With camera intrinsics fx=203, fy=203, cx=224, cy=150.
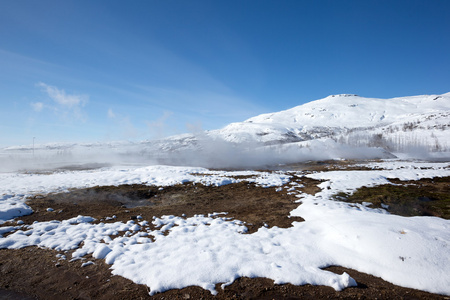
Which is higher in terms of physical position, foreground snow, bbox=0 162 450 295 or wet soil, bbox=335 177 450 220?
foreground snow, bbox=0 162 450 295

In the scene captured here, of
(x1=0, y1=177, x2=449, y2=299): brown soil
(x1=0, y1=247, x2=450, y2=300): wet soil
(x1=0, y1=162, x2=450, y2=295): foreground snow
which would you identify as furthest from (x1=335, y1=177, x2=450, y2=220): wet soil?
(x1=0, y1=247, x2=450, y2=300): wet soil

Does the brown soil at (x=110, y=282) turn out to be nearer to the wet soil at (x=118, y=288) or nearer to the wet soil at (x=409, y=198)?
the wet soil at (x=118, y=288)

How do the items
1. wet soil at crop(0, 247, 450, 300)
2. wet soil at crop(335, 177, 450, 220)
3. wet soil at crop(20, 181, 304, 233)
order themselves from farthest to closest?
wet soil at crop(335, 177, 450, 220) < wet soil at crop(20, 181, 304, 233) < wet soil at crop(0, 247, 450, 300)

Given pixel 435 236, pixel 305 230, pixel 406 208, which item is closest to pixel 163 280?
pixel 305 230

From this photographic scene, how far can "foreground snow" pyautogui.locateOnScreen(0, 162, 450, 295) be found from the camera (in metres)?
5.04

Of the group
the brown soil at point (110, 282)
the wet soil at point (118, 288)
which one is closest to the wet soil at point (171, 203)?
the brown soil at point (110, 282)

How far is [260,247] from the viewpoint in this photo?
21.7 ft

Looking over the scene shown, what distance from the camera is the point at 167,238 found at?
7449mm

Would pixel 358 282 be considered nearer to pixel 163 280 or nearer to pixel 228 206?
pixel 163 280

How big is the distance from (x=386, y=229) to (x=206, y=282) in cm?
608

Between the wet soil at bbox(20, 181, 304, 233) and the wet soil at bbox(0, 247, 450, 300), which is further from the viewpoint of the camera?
the wet soil at bbox(20, 181, 304, 233)

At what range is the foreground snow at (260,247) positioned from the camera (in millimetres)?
5043

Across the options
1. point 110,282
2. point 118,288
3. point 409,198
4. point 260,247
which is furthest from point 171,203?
point 409,198

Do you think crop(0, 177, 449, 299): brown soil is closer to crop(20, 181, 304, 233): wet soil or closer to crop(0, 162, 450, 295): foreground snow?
crop(20, 181, 304, 233): wet soil
